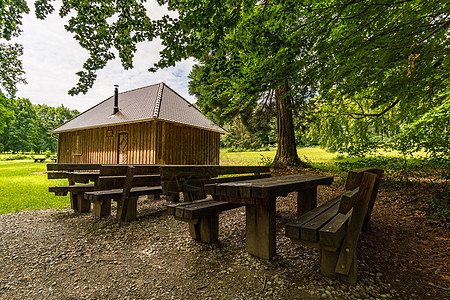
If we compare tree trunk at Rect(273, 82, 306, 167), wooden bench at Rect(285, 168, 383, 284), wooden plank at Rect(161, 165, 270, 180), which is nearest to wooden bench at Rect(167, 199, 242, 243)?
wooden plank at Rect(161, 165, 270, 180)

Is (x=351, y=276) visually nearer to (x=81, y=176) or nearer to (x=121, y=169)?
(x=121, y=169)

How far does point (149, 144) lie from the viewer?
11477mm

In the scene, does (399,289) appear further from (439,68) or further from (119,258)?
(439,68)

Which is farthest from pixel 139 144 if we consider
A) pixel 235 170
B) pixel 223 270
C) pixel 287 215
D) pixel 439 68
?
pixel 439 68

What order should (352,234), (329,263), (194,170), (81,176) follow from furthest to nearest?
(81,176) → (194,170) → (329,263) → (352,234)

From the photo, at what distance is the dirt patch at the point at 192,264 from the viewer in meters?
1.82

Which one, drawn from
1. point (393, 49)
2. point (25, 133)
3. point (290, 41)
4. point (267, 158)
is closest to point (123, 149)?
point (267, 158)

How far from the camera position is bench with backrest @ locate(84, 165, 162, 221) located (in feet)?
10.9

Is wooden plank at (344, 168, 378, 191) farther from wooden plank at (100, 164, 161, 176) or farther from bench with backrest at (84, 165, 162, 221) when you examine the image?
bench with backrest at (84, 165, 162, 221)

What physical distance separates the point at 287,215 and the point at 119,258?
2.72 meters

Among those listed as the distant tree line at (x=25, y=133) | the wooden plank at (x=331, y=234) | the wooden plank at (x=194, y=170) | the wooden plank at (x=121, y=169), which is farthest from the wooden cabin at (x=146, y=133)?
the distant tree line at (x=25, y=133)

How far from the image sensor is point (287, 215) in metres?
3.86

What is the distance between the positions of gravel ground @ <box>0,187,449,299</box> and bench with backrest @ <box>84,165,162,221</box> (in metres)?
0.35

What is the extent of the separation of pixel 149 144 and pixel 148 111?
6.18 ft
